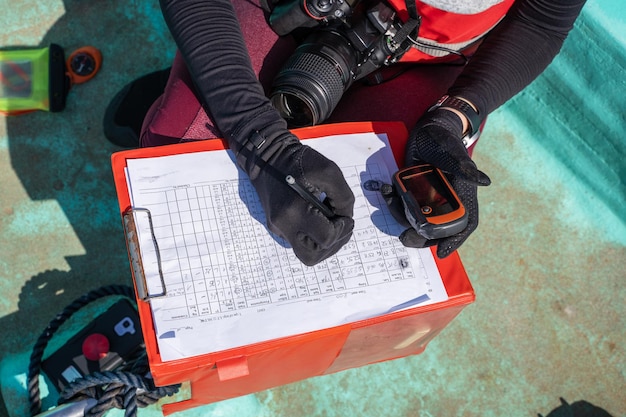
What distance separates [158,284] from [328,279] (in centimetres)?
26

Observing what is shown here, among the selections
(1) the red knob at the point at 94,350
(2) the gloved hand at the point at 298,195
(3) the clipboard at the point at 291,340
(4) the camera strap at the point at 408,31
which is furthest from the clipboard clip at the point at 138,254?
(4) the camera strap at the point at 408,31

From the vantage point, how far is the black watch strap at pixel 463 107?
3.48ft

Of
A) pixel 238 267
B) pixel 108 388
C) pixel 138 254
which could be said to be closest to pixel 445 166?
pixel 238 267

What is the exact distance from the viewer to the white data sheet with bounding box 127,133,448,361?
83 centimetres

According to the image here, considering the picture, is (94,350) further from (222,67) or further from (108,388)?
(222,67)

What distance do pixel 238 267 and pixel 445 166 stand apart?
0.39 metres

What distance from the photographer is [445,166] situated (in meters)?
0.95

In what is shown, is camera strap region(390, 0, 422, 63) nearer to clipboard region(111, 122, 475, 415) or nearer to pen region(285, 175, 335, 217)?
clipboard region(111, 122, 475, 415)

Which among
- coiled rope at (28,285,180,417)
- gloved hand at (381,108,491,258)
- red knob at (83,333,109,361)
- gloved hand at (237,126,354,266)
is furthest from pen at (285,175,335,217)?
red knob at (83,333,109,361)

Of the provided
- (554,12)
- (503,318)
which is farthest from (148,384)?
(554,12)

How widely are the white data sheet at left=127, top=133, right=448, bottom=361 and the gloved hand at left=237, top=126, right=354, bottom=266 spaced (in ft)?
0.12

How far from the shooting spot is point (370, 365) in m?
1.34

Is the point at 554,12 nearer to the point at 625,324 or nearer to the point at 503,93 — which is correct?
the point at 503,93

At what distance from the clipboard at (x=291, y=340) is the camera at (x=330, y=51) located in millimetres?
69
